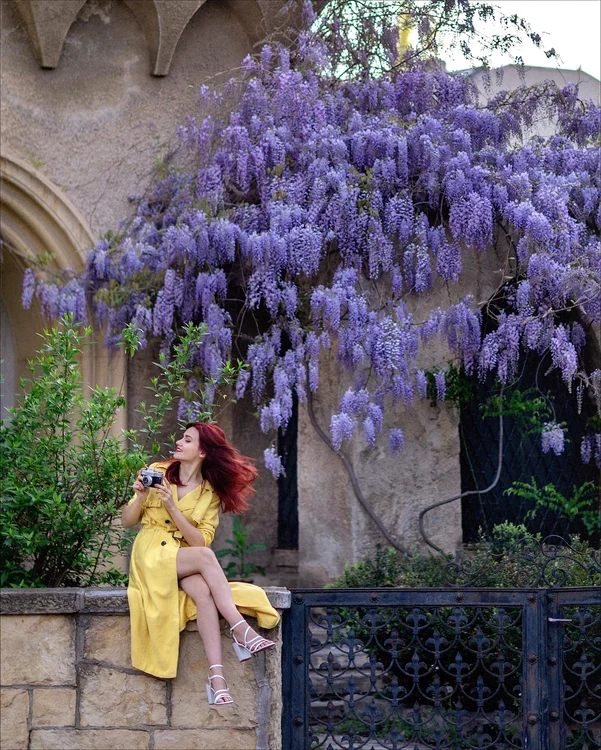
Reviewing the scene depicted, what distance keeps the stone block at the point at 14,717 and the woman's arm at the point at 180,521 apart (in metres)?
0.84

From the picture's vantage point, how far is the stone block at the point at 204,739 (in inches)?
169

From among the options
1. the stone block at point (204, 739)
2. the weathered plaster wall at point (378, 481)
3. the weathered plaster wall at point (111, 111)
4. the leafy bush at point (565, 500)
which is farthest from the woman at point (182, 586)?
the leafy bush at point (565, 500)

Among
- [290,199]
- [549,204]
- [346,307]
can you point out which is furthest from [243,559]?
[549,204]

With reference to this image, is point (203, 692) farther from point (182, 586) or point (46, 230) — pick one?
point (46, 230)

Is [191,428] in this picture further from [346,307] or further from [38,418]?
[346,307]

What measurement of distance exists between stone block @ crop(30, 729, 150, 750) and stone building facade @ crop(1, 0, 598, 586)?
3207mm

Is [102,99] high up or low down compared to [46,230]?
up

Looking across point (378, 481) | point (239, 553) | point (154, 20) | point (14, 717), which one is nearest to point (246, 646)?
point (14, 717)

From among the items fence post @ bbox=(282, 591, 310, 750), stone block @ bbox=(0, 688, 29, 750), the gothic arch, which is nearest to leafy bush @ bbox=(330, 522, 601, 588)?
fence post @ bbox=(282, 591, 310, 750)

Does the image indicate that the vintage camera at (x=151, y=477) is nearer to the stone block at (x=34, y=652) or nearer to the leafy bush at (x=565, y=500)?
the stone block at (x=34, y=652)

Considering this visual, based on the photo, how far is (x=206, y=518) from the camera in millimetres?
4520

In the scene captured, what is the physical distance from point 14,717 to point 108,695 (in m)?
0.36

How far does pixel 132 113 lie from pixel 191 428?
14.7 ft

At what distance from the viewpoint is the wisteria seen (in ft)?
24.3
